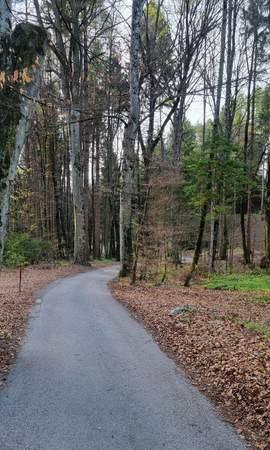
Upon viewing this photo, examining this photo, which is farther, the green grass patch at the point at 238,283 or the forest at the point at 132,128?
the green grass patch at the point at 238,283

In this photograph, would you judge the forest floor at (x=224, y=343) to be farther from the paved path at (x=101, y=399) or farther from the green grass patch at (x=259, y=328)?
the paved path at (x=101, y=399)

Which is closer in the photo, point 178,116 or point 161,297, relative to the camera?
point 161,297

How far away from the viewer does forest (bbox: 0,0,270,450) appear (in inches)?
249

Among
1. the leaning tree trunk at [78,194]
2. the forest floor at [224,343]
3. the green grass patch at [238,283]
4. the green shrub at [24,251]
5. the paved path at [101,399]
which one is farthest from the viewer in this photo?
the green shrub at [24,251]

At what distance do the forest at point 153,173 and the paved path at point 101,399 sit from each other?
0.46 metres

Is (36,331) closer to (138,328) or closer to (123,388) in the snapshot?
(138,328)

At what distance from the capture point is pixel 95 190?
34.3 meters

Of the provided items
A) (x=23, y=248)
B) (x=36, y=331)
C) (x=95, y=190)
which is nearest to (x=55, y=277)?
(x=23, y=248)

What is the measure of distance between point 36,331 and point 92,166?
27.2 metres

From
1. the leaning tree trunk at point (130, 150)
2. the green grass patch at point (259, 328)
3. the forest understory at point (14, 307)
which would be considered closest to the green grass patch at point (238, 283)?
the leaning tree trunk at point (130, 150)

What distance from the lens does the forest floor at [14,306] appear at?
22.4 ft

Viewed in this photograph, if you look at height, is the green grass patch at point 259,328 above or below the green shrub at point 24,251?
below

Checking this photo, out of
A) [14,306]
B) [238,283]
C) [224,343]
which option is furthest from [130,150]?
[224,343]

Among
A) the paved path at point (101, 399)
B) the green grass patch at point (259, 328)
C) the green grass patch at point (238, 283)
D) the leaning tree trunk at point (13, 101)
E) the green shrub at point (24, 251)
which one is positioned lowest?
the paved path at point (101, 399)
